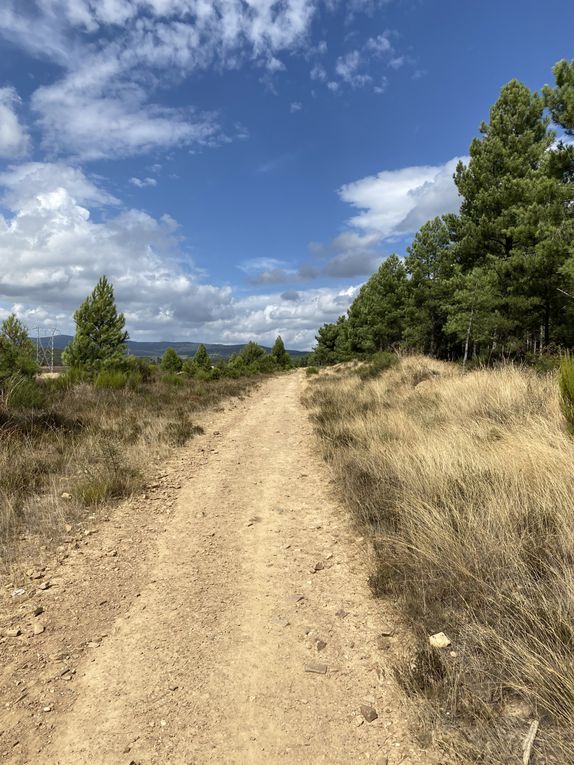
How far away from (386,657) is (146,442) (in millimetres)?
6771

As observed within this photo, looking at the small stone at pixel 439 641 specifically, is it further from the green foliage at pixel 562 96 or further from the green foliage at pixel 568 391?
the green foliage at pixel 562 96

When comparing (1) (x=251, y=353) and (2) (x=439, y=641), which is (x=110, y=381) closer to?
(2) (x=439, y=641)

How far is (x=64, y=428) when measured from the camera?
28.4 feet

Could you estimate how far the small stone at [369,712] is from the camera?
2.29 meters

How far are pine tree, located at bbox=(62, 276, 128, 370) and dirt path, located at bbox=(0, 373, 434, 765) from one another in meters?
15.7

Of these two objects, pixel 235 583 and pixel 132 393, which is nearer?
pixel 235 583

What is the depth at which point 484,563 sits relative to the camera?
3117 millimetres

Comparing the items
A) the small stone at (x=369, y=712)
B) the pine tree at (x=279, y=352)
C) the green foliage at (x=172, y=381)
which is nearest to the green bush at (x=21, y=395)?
the small stone at (x=369, y=712)

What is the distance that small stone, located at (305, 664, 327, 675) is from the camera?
104 inches

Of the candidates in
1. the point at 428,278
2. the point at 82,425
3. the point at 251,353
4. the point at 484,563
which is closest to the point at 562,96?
the point at 428,278

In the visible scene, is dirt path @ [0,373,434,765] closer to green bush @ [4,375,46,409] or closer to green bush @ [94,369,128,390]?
green bush @ [4,375,46,409]

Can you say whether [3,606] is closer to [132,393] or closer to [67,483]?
[67,483]

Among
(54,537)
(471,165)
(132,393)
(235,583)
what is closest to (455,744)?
(235,583)

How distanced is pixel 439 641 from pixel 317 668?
842 millimetres
